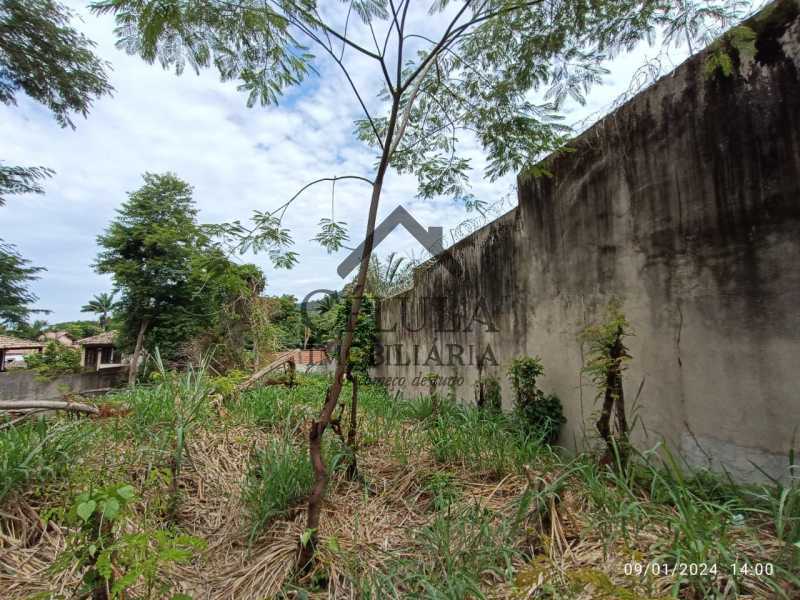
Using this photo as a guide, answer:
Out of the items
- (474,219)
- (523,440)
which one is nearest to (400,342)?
→ (474,219)

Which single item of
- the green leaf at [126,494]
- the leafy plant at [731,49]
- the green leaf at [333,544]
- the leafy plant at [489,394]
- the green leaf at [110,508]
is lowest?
the green leaf at [333,544]

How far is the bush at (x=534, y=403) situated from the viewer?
10.8ft

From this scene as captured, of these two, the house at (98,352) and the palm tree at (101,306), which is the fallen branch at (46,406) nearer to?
the house at (98,352)

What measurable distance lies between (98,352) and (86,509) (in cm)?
2867

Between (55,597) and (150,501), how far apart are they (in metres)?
0.67

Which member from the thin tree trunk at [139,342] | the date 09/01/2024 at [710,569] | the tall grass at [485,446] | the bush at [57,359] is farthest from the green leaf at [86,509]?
the bush at [57,359]

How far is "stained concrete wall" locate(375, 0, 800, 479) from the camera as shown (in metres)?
1.95

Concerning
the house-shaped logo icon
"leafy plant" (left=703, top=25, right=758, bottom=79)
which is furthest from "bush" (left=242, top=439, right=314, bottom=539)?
the house-shaped logo icon

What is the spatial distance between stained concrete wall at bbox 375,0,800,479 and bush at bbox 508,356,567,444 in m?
0.10

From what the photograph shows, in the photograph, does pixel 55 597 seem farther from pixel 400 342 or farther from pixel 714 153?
pixel 400 342

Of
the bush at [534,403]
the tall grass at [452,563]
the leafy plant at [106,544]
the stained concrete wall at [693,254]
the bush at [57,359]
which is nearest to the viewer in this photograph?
the leafy plant at [106,544]

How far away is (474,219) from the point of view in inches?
195

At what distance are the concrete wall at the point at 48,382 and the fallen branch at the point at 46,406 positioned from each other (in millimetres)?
11236

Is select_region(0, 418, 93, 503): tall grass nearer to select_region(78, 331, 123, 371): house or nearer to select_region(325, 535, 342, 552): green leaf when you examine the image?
select_region(325, 535, 342, 552): green leaf
